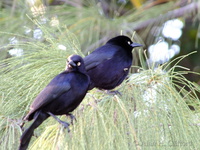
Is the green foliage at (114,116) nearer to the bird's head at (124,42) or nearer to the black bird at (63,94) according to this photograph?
the black bird at (63,94)

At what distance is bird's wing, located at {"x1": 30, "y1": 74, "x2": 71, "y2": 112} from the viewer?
2107mm

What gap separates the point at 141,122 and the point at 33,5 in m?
1.75

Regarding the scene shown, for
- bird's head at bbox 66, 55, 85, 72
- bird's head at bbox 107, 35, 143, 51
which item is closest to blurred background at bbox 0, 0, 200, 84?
bird's head at bbox 107, 35, 143, 51

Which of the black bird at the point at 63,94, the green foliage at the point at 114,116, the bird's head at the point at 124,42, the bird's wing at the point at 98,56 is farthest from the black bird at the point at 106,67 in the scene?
the black bird at the point at 63,94

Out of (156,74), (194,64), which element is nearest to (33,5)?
(156,74)

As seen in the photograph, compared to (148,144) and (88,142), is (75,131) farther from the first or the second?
(148,144)

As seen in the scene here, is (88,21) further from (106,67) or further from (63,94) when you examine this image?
(63,94)

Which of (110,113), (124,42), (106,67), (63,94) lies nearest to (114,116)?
(110,113)

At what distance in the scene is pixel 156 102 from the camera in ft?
6.56

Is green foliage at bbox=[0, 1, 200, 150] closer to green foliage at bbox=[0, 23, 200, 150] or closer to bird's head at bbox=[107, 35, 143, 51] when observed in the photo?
green foliage at bbox=[0, 23, 200, 150]

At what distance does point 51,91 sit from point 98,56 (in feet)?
2.35

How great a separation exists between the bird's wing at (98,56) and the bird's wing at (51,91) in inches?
21.8

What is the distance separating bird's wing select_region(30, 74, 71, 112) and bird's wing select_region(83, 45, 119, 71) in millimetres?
555

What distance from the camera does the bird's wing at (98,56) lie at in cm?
278
